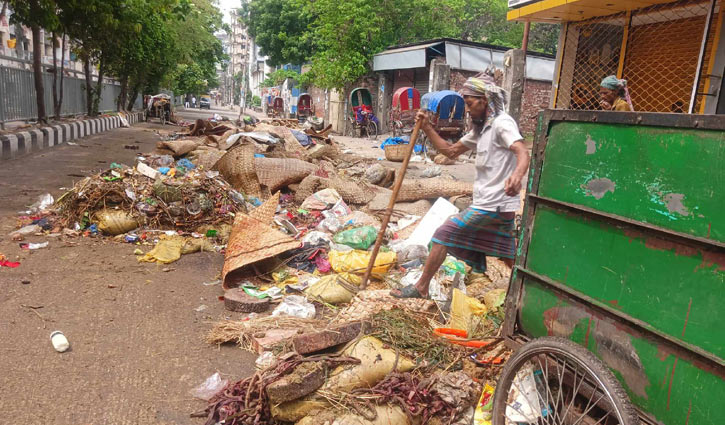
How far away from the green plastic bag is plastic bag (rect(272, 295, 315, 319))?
48.5 inches

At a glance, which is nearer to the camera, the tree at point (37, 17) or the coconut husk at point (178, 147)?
the coconut husk at point (178, 147)

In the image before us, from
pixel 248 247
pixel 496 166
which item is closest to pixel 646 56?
pixel 496 166

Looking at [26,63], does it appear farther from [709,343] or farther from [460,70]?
[709,343]

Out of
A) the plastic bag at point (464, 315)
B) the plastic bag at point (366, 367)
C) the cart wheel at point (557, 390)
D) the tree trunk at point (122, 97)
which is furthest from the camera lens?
the tree trunk at point (122, 97)

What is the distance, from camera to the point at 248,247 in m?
4.40

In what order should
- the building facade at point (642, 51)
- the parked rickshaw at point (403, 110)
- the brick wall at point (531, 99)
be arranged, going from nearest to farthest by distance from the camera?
the building facade at point (642, 51), the parked rickshaw at point (403, 110), the brick wall at point (531, 99)

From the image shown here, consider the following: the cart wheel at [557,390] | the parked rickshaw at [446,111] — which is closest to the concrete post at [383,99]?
the parked rickshaw at [446,111]

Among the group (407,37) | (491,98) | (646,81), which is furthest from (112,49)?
(491,98)

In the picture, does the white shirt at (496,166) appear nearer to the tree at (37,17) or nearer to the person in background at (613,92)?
the person in background at (613,92)

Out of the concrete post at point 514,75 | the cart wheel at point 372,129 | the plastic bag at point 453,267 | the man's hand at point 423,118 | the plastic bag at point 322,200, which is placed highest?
the concrete post at point 514,75

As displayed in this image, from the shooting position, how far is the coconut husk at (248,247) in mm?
4270

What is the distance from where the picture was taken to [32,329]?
325cm

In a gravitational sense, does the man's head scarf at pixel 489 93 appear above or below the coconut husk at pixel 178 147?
above

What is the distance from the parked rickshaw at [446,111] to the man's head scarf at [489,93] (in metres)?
10.5
